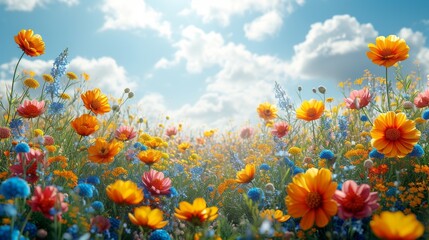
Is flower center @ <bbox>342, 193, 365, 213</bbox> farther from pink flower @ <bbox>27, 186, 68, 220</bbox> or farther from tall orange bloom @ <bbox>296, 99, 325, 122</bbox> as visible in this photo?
tall orange bloom @ <bbox>296, 99, 325, 122</bbox>

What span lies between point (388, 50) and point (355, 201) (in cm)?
169

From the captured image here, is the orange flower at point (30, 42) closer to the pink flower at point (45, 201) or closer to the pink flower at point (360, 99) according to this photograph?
the pink flower at point (45, 201)

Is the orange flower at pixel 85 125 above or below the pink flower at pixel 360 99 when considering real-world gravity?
below

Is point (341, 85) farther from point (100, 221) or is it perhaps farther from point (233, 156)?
point (100, 221)

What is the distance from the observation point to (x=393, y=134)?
2508 mm

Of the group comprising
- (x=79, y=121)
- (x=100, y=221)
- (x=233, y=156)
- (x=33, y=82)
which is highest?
(x=33, y=82)

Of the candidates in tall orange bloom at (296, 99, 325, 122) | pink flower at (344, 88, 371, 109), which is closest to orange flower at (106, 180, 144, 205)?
tall orange bloom at (296, 99, 325, 122)

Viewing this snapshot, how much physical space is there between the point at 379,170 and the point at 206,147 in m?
4.37

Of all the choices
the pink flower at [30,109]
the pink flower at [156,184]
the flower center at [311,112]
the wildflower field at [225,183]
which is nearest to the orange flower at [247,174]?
the wildflower field at [225,183]

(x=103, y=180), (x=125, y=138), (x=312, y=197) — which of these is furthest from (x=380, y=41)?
(x=103, y=180)

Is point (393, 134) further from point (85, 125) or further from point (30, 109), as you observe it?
point (30, 109)

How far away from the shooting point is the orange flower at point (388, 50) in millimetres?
2934

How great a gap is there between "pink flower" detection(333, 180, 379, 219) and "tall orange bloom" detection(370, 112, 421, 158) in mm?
837

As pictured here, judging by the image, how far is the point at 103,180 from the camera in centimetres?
318
